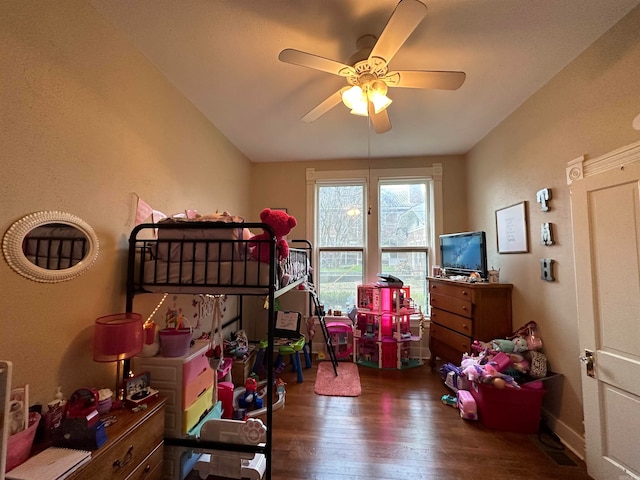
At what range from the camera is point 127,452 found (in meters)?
1.27

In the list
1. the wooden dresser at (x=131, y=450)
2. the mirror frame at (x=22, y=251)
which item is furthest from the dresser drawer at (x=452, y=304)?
the mirror frame at (x=22, y=251)

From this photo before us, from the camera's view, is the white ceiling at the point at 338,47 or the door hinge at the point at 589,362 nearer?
the white ceiling at the point at 338,47

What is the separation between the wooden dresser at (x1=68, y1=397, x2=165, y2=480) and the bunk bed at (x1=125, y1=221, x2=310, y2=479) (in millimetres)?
155

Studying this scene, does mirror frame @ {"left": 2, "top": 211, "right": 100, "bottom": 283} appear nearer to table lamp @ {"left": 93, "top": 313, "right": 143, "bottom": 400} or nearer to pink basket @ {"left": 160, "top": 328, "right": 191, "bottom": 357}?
table lamp @ {"left": 93, "top": 313, "right": 143, "bottom": 400}

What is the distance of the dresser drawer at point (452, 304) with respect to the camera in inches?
105

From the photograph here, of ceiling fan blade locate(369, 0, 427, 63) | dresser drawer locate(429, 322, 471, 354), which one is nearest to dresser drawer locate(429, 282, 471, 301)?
dresser drawer locate(429, 322, 471, 354)

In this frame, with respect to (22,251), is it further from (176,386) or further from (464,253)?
(464,253)

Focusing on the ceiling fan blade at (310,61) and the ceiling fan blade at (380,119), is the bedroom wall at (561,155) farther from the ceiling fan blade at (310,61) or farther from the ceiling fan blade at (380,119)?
the ceiling fan blade at (310,61)

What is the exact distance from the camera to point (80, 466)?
1.04 meters

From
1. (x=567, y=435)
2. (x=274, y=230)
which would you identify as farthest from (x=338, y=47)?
(x=567, y=435)

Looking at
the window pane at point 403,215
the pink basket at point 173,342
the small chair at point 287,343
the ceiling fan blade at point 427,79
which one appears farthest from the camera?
the window pane at point 403,215

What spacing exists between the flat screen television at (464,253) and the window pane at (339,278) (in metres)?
1.10

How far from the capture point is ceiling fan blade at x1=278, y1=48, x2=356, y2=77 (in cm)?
145

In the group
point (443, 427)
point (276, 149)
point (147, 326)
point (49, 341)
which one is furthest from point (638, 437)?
point (276, 149)
